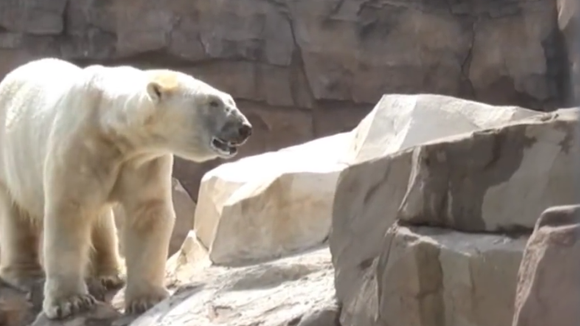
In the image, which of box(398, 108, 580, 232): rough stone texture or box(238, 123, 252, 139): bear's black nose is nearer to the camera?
box(398, 108, 580, 232): rough stone texture

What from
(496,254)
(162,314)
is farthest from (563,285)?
(162,314)

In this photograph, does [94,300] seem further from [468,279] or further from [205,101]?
[468,279]

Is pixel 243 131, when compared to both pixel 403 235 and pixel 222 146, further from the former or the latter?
pixel 403 235

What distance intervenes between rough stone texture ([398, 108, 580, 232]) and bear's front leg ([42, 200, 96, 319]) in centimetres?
207

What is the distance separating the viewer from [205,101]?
420 cm

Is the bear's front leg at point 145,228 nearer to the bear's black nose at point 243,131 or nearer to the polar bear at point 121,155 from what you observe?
the polar bear at point 121,155

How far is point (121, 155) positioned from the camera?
4371 millimetres

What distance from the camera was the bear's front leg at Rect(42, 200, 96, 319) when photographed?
4.26 metres

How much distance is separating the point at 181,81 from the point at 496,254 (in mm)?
2265

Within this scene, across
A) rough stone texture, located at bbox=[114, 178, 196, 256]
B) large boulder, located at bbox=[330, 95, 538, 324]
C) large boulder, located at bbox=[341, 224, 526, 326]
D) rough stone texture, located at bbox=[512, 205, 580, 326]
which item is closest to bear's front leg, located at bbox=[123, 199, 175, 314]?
large boulder, located at bbox=[330, 95, 538, 324]

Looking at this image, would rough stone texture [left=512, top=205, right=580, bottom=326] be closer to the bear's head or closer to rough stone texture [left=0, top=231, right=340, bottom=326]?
rough stone texture [left=0, top=231, right=340, bottom=326]

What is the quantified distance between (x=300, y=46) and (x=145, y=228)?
13.2ft

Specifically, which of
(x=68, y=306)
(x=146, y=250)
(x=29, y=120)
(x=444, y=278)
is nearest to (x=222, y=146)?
(x=146, y=250)

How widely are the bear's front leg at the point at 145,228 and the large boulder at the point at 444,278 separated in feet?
5.90
